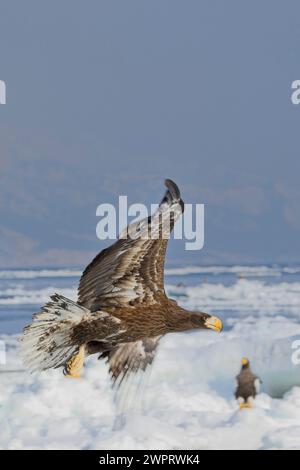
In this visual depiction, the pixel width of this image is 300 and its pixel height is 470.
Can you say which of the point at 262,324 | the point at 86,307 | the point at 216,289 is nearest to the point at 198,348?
the point at 262,324

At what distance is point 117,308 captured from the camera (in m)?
6.24

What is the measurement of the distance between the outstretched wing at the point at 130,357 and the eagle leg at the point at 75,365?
69cm

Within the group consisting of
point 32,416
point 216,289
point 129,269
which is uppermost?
point 216,289

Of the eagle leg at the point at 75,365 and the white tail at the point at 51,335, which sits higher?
the white tail at the point at 51,335

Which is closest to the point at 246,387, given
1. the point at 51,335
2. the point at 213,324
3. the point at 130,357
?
the point at 130,357

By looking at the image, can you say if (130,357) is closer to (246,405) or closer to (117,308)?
(117,308)

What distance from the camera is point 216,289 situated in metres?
16.2

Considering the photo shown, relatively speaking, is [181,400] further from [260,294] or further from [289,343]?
[260,294]

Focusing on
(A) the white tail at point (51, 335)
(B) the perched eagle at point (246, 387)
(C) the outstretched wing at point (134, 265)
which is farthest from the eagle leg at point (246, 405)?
(A) the white tail at point (51, 335)

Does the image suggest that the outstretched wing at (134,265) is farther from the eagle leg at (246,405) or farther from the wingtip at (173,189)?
the eagle leg at (246,405)

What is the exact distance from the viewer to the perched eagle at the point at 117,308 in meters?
6.04

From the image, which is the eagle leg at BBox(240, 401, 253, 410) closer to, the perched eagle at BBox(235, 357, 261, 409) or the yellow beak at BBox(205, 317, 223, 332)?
the perched eagle at BBox(235, 357, 261, 409)

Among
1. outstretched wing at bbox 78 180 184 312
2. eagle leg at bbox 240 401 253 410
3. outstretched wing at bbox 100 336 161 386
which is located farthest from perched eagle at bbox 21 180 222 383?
eagle leg at bbox 240 401 253 410

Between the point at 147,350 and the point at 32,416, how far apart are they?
11.1 ft
